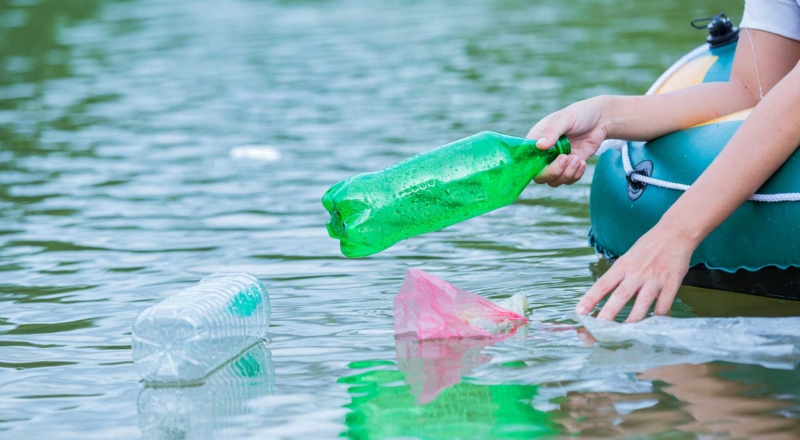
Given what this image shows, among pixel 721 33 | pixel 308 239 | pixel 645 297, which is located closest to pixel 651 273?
pixel 645 297

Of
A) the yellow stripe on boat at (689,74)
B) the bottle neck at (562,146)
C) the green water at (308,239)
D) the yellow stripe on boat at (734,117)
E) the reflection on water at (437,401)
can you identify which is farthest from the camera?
the yellow stripe on boat at (689,74)

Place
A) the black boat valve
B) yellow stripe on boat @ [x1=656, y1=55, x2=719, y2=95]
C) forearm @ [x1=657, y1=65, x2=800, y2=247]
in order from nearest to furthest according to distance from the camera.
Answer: forearm @ [x1=657, y1=65, x2=800, y2=247] → yellow stripe on boat @ [x1=656, y1=55, x2=719, y2=95] → the black boat valve

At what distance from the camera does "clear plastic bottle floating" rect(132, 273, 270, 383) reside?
7.97 feet

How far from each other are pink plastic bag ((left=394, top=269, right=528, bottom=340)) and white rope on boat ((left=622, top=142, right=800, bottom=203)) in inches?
21.4

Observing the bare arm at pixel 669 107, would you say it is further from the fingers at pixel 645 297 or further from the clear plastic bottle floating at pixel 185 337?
the clear plastic bottle floating at pixel 185 337

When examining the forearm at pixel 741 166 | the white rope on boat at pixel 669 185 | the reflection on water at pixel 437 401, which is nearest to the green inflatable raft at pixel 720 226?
the white rope on boat at pixel 669 185

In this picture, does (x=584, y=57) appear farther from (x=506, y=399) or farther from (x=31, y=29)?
(x=31, y=29)

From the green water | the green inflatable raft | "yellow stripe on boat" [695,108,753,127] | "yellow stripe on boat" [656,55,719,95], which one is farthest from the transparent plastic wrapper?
"yellow stripe on boat" [656,55,719,95]

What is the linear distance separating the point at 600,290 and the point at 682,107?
30.5 inches

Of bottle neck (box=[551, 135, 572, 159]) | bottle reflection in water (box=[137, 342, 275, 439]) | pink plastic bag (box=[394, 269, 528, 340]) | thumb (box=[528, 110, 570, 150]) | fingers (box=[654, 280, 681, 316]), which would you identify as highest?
thumb (box=[528, 110, 570, 150])

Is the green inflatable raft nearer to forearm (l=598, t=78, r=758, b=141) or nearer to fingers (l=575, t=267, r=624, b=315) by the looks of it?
forearm (l=598, t=78, r=758, b=141)

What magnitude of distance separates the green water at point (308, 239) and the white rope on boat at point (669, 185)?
1.01 ft

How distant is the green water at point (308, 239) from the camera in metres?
2.23

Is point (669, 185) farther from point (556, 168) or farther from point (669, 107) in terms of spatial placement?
point (556, 168)
